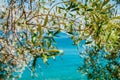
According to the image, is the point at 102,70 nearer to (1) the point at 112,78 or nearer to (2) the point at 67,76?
(1) the point at 112,78

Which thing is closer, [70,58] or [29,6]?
[29,6]

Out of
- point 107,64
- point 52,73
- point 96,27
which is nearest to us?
point 96,27

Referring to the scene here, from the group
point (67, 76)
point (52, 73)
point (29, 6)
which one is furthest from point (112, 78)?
point (52, 73)

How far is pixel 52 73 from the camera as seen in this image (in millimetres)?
121188

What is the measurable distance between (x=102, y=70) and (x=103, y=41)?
15.9 metres

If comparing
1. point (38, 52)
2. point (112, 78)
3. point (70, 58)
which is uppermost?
point (38, 52)

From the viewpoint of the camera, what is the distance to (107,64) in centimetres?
1944

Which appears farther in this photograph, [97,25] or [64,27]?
[64,27]

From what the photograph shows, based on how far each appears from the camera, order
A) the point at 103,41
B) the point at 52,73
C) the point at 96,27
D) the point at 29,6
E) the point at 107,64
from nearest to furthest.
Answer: the point at 96,27 → the point at 103,41 → the point at 29,6 → the point at 107,64 → the point at 52,73

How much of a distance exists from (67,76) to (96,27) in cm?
10777

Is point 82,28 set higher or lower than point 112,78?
higher

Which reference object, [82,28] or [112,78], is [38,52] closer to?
[82,28]

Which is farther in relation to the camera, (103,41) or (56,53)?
(103,41)

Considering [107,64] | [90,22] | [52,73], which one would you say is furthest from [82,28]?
[52,73]
